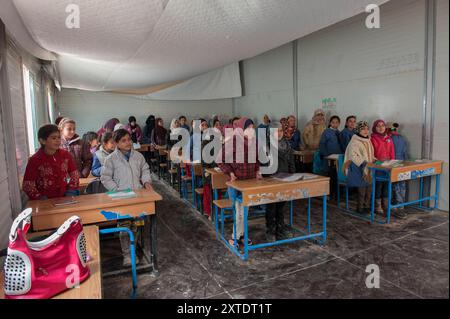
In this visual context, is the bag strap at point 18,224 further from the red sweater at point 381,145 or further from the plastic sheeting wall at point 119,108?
the plastic sheeting wall at point 119,108

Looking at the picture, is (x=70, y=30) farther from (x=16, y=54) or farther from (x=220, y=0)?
(x=16, y=54)

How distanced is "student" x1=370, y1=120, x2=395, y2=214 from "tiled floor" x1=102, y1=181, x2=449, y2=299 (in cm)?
50

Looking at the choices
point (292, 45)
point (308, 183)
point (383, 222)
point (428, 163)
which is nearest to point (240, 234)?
point (308, 183)

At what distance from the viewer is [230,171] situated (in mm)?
3416

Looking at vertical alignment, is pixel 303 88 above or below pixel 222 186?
above

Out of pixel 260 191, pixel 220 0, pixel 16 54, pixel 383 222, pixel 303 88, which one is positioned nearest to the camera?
pixel 220 0

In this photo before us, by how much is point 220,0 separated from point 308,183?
1960 millimetres

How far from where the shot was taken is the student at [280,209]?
3.63m

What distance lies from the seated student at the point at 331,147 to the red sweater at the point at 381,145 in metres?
0.82

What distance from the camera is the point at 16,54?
145 inches

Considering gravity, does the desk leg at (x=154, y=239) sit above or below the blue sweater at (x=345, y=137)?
below

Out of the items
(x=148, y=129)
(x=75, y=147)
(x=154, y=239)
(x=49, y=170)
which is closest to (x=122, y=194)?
(x=154, y=239)

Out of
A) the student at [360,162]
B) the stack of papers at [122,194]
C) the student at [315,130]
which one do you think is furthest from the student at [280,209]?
the student at [315,130]

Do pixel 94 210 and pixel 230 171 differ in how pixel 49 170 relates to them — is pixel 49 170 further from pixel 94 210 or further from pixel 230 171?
pixel 230 171
